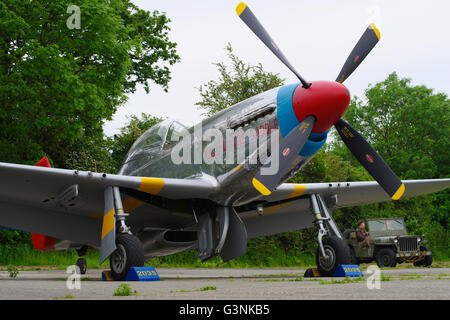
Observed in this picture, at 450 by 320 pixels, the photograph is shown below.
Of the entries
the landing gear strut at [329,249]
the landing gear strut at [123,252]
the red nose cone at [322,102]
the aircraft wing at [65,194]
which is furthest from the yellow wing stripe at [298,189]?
the landing gear strut at [123,252]

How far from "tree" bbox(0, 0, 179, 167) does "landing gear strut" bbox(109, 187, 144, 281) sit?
9.40m

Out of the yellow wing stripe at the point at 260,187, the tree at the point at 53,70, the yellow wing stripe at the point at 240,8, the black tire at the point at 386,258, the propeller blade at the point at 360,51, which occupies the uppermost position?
the tree at the point at 53,70

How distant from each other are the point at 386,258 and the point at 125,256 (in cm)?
1173

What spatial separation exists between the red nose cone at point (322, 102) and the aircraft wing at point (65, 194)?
6.39 ft

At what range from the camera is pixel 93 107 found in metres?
16.7

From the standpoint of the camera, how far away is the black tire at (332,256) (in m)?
7.65

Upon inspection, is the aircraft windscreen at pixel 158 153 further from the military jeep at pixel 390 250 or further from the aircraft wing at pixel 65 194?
the military jeep at pixel 390 250

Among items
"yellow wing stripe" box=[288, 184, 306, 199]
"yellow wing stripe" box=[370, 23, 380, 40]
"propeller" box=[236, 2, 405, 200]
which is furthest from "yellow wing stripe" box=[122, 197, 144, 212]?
"yellow wing stripe" box=[370, 23, 380, 40]

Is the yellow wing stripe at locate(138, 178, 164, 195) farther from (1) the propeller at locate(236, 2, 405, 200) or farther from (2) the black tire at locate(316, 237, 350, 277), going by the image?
(2) the black tire at locate(316, 237, 350, 277)

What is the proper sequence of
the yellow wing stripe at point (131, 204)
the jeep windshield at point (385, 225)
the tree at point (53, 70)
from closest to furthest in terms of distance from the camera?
the yellow wing stripe at point (131, 204), the tree at point (53, 70), the jeep windshield at point (385, 225)

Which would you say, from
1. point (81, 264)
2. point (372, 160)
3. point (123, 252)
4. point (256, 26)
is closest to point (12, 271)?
point (123, 252)
